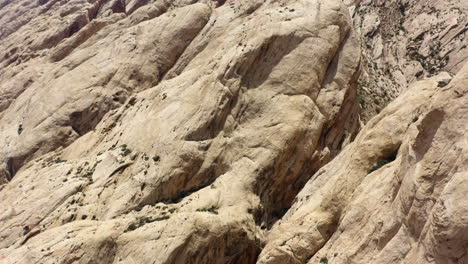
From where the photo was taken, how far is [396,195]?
2562cm

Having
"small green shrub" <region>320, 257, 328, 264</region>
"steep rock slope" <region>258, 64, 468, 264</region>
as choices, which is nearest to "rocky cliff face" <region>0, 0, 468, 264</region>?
"steep rock slope" <region>258, 64, 468, 264</region>

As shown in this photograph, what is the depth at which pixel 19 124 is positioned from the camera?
60.0m

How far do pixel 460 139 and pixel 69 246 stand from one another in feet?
102

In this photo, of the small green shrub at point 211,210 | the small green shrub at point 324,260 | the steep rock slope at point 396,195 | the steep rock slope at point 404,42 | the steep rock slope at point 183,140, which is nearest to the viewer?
the steep rock slope at point 396,195

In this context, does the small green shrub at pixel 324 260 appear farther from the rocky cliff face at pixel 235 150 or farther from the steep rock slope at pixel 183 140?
the steep rock slope at pixel 183 140

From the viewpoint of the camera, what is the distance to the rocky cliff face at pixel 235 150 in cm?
2420

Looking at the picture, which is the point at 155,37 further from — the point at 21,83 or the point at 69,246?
the point at 69,246

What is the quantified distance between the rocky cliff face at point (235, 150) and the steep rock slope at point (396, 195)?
0.10m

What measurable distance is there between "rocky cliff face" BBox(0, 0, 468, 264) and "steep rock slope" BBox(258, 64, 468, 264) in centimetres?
10

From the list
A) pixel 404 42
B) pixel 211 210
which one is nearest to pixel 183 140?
pixel 211 210

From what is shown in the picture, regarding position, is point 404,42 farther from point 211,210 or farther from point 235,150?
point 211,210

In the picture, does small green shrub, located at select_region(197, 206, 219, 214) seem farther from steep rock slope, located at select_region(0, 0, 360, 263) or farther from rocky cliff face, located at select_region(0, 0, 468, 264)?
rocky cliff face, located at select_region(0, 0, 468, 264)

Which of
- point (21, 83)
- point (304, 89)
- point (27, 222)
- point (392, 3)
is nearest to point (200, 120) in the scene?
point (304, 89)

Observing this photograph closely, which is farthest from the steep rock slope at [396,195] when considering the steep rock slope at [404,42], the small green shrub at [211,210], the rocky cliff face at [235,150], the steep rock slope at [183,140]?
the steep rock slope at [404,42]
